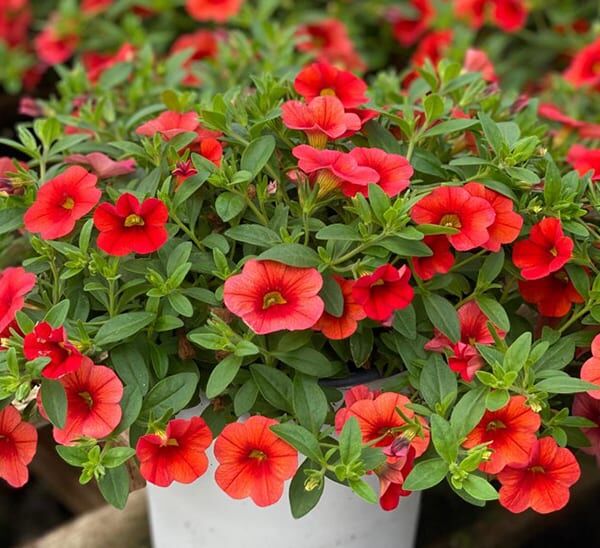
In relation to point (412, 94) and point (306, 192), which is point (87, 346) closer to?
point (306, 192)

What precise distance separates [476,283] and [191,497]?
1.25 feet

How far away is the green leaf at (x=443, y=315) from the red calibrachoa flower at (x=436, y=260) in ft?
0.08

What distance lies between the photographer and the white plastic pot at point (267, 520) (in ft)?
3.39

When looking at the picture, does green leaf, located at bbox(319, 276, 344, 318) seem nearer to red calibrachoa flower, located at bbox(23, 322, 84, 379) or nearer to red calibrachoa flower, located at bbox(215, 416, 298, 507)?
red calibrachoa flower, located at bbox(215, 416, 298, 507)

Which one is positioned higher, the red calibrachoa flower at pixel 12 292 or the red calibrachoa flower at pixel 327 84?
the red calibrachoa flower at pixel 327 84

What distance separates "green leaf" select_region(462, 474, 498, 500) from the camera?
832mm

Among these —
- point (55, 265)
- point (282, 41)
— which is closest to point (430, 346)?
point (55, 265)

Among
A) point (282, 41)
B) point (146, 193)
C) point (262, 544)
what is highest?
point (146, 193)

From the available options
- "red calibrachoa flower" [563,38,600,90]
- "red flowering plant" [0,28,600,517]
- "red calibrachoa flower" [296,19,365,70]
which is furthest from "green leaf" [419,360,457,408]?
"red calibrachoa flower" [296,19,365,70]

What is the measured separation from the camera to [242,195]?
3.17 ft

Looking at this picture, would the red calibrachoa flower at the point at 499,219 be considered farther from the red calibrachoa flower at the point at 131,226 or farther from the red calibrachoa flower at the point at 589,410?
the red calibrachoa flower at the point at 131,226

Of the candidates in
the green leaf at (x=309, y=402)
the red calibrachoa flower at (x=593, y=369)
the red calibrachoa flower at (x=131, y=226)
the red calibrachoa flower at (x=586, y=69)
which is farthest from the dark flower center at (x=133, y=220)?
the red calibrachoa flower at (x=586, y=69)

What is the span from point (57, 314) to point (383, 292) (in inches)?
11.5

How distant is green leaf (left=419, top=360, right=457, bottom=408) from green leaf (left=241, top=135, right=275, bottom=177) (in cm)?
25
